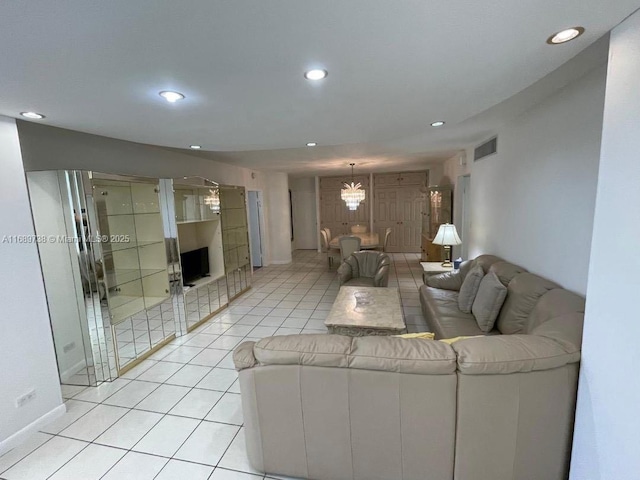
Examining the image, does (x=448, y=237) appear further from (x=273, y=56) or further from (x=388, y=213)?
(x=388, y=213)

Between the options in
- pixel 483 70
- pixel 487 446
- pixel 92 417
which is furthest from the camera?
pixel 92 417

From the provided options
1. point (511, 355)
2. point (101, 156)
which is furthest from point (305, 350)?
point (101, 156)

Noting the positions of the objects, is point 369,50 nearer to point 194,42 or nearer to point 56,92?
point 194,42

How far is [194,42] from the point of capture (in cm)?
118

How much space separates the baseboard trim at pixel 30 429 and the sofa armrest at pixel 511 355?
118 inches

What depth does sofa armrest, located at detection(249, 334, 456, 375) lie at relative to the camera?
54.4 inches

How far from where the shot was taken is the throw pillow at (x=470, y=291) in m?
2.93

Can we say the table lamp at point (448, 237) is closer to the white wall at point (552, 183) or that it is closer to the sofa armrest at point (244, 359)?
the white wall at point (552, 183)

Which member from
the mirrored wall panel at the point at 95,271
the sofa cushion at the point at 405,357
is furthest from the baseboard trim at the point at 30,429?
the sofa cushion at the point at 405,357

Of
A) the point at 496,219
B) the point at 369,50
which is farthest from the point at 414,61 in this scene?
the point at 496,219

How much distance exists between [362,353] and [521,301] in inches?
68.4

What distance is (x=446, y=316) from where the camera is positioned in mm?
2840

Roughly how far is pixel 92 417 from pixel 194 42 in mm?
2791

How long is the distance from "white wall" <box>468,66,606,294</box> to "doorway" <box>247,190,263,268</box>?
17.0 ft
